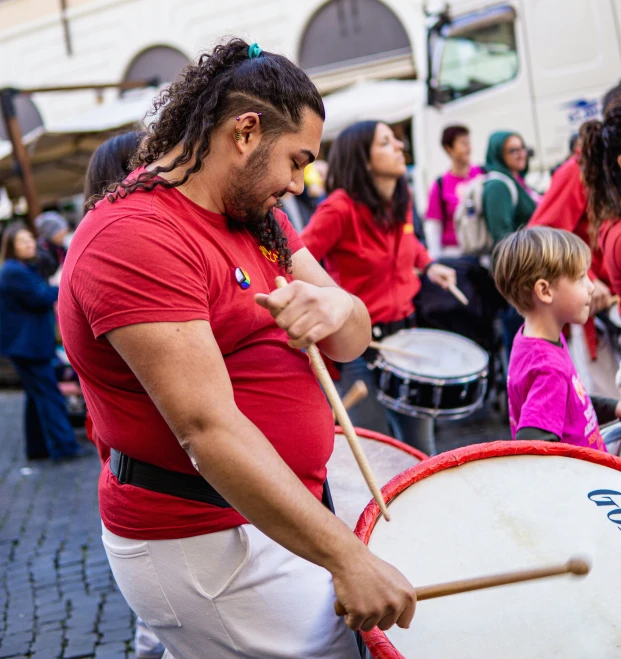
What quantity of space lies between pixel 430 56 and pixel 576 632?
7873mm

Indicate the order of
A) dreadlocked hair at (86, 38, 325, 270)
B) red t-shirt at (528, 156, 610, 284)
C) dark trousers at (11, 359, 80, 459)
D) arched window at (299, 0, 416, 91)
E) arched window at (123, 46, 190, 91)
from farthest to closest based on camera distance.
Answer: arched window at (123, 46, 190, 91) < arched window at (299, 0, 416, 91) < dark trousers at (11, 359, 80, 459) < red t-shirt at (528, 156, 610, 284) < dreadlocked hair at (86, 38, 325, 270)

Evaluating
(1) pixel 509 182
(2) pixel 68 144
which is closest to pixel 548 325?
(1) pixel 509 182

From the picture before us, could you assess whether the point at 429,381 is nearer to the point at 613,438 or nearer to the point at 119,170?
the point at 613,438

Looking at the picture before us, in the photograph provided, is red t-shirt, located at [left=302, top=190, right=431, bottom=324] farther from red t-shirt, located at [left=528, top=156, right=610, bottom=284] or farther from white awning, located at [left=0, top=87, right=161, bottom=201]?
white awning, located at [left=0, top=87, right=161, bottom=201]

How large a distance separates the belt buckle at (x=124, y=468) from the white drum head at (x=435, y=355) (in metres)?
2.33

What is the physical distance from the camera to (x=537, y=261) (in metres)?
2.61

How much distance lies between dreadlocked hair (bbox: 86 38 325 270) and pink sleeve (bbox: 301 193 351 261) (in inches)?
90.4

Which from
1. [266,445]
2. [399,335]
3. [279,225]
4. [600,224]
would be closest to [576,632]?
[266,445]

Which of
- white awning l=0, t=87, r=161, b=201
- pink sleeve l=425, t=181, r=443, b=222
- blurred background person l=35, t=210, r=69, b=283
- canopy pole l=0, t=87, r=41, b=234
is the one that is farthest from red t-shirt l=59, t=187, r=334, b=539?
white awning l=0, t=87, r=161, b=201

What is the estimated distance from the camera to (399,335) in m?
4.20

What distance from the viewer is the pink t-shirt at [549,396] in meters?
2.30

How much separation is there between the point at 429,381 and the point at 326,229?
89 centimetres

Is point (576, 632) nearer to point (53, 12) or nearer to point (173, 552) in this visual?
point (173, 552)

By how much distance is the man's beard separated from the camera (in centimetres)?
164
